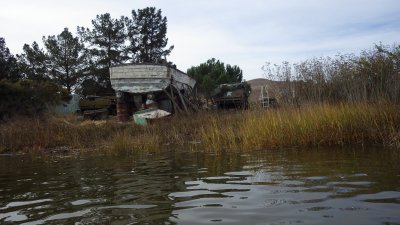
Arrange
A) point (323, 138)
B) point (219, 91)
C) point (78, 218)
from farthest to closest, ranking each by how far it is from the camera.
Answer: point (219, 91) → point (323, 138) → point (78, 218)

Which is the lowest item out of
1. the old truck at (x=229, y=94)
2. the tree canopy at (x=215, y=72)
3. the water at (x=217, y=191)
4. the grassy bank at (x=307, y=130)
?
the water at (x=217, y=191)

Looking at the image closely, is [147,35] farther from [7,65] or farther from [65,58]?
[7,65]

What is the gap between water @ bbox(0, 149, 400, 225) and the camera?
3.97 meters

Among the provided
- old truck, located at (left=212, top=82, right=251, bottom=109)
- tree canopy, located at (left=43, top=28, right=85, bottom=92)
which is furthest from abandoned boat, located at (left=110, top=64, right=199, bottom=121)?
tree canopy, located at (left=43, top=28, right=85, bottom=92)

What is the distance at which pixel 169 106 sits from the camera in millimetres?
26281

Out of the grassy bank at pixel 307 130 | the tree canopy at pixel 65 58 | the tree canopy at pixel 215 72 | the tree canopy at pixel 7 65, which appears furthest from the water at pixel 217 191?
the tree canopy at pixel 65 58

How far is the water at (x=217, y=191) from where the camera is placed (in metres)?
3.97

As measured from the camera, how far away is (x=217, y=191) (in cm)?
533

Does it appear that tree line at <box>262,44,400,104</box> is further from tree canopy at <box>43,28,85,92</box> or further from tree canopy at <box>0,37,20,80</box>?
tree canopy at <box>43,28,85,92</box>

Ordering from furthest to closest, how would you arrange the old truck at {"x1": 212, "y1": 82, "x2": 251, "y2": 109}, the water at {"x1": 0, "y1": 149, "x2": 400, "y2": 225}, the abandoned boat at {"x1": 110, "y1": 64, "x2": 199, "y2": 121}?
the old truck at {"x1": 212, "y1": 82, "x2": 251, "y2": 109} → the abandoned boat at {"x1": 110, "y1": 64, "x2": 199, "y2": 121} → the water at {"x1": 0, "y1": 149, "x2": 400, "y2": 225}

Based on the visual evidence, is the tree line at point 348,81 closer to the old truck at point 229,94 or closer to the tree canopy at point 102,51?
the old truck at point 229,94

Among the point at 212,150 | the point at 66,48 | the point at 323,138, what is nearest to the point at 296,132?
the point at 323,138

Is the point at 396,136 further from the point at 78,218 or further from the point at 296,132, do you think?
the point at 78,218

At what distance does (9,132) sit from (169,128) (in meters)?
6.00
